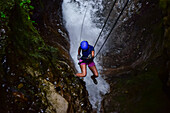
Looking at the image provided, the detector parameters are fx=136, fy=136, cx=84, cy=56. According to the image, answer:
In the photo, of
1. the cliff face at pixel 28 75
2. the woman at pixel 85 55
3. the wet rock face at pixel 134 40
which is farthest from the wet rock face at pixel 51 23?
the wet rock face at pixel 134 40

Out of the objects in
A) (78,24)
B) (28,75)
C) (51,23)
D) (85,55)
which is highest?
(78,24)

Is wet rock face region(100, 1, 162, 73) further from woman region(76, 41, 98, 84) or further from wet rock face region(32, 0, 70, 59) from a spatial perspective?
wet rock face region(32, 0, 70, 59)

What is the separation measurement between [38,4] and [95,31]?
3704 mm

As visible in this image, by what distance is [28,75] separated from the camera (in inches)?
127

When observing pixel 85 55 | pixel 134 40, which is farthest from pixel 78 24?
pixel 85 55

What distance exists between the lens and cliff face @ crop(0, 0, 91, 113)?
2852mm

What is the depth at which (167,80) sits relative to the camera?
3.01 meters

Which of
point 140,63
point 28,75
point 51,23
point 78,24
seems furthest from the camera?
point 78,24

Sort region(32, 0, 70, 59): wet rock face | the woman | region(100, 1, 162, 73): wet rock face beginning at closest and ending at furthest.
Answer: the woman → region(100, 1, 162, 73): wet rock face → region(32, 0, 70, 59): wet rock face

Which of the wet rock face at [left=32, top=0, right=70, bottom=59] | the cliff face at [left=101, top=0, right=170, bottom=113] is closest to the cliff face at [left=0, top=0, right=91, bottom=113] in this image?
the cliff face at [left=101, top=0, right=170, bottom=113]

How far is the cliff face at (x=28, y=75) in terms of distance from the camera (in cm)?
285

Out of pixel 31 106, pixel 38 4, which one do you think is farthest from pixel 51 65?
pixel 38 4

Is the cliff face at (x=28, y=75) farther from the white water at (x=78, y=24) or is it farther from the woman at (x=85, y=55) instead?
the white water at (x=78, y=24)

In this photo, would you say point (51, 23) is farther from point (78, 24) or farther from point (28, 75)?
point (28, 75)
